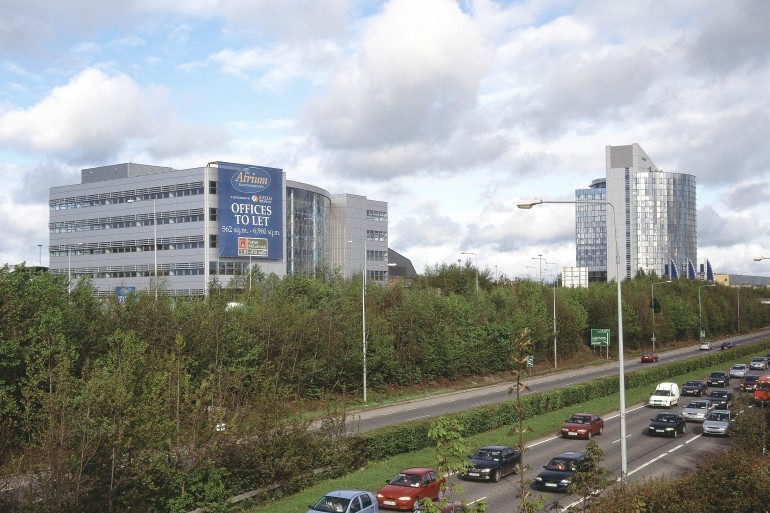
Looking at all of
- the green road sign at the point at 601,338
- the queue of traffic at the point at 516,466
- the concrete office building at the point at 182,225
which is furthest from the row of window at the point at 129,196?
the queue of traffic at the point at 516,466

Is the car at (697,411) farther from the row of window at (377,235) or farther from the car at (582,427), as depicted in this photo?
the row of window at (377,235)

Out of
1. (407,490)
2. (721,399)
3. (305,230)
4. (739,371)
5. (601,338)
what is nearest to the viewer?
(407,490)

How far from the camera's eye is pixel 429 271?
122m

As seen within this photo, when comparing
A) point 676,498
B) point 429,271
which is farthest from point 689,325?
point 676,498

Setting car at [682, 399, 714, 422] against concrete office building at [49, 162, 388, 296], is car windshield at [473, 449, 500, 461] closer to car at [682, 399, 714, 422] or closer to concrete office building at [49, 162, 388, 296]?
car at [682, 399, 714, 422]

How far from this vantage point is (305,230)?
357ft

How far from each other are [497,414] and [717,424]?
41.2 ft

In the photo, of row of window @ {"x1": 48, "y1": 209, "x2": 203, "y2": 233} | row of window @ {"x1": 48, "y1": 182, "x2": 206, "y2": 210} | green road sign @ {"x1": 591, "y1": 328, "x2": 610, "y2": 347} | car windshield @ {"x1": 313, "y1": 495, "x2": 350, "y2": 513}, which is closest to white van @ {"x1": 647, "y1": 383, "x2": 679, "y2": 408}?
green road sign @ {"x1": 591, "y1": 328, "x2": 610, "y2": 347}

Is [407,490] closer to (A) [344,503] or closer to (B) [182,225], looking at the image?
(A) [344,503]

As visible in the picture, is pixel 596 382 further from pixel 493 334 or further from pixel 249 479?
pixel 249 479

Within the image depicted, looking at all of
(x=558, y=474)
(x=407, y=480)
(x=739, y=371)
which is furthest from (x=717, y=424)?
(x=739, y=371)

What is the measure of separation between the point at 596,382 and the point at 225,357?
30267 millimetres

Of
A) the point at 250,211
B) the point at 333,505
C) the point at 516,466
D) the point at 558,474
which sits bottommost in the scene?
the point at 558,474

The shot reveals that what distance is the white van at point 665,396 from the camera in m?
53.2
